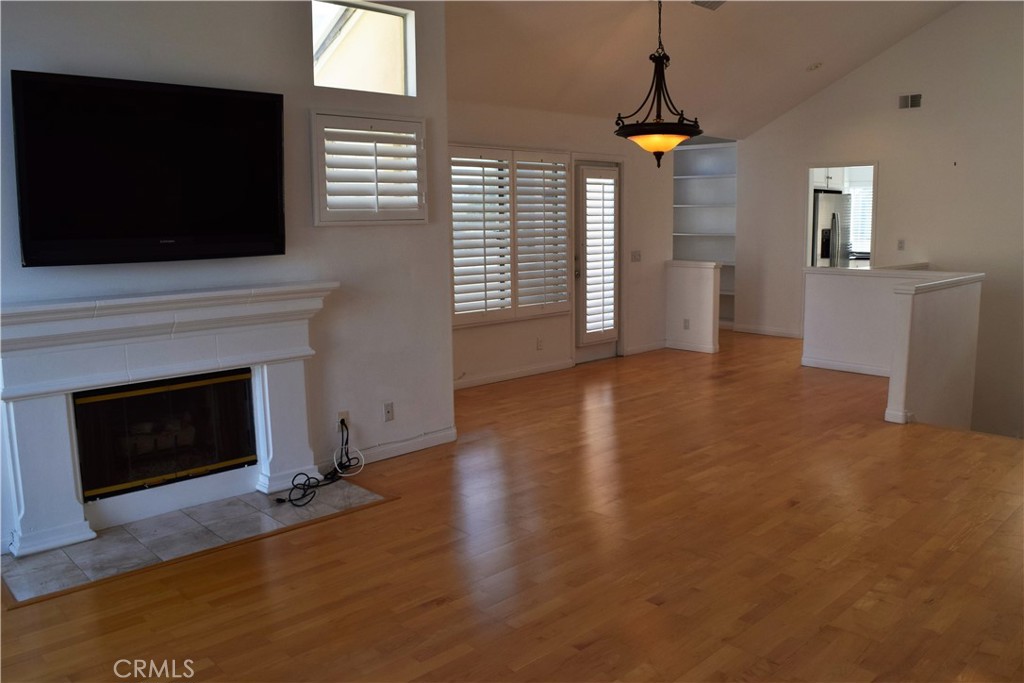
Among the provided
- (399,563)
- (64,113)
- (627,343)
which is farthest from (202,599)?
(627,343)

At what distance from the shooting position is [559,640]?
2803 mm

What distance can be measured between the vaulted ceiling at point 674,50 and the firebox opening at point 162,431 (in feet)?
10.2

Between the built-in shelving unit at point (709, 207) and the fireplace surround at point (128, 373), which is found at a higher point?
the built-in shelving unit at point (709, 207)

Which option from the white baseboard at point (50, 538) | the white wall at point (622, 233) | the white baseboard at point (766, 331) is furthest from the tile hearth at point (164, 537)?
the white baseboard at point (766, 331)

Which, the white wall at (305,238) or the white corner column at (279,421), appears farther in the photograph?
the white corner column at (279,421)

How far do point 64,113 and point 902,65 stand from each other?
26.7 feet

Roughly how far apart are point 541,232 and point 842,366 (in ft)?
10.1

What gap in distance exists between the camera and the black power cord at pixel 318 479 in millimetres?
4234

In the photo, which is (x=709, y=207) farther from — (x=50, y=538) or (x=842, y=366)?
(x=50, y=538)

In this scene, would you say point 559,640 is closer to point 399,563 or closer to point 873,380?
point 399,563

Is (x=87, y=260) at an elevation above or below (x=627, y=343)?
above

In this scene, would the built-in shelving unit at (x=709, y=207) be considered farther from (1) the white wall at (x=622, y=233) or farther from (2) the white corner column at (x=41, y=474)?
(2) the white corner column at (x=41, y=474)

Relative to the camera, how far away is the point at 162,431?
401cm

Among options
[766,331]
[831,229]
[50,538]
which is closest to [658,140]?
[50,538]
